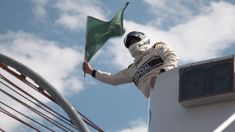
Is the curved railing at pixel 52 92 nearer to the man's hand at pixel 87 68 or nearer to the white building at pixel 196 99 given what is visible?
the white building at pixel 196 99

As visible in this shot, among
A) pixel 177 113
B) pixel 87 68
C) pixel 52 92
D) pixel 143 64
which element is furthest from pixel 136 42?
pixel 52 92


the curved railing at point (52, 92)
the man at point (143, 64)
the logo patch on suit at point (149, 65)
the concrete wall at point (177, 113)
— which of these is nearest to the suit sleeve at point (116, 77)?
the man at point (143, 64)

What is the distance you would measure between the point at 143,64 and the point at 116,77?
0.70 meters

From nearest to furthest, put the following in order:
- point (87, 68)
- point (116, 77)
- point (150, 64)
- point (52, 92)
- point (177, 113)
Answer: point (52, 92)
point (177, 113)
point (150, 64)
point (116, 77)
point (87, 68)

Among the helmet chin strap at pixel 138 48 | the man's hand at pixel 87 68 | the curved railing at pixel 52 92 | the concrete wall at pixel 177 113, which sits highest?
the man's hand at pixel 87 68

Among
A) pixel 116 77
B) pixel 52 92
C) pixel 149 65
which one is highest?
pixel 116 77

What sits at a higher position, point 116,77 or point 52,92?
point 116,77

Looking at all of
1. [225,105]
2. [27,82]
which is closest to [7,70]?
[27,82]

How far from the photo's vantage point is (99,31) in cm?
993

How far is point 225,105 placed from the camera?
762cm

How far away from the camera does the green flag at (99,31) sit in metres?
9.76

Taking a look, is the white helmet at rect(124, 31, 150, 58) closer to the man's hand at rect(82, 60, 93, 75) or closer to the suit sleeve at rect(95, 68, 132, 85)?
the suit sleeve at rect(95, 68, 132, 85)

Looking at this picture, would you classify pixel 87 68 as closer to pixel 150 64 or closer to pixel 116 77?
pixel 116 77

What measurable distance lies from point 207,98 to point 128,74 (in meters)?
1.75
